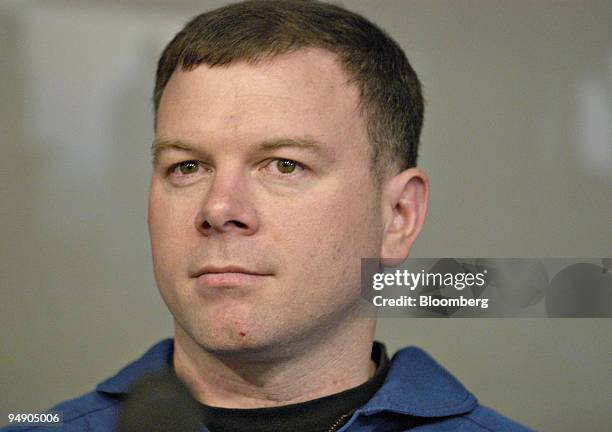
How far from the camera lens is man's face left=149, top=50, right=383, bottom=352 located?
1555 mm

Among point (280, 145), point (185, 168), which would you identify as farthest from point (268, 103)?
point (185, 168)

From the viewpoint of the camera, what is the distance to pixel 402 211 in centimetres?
177

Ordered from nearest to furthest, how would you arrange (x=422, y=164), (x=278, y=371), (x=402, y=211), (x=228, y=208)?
1. (x=228, y=208)
2. (x=278, y=371)
3. (x=402, y=211)
4. (x=422, y=164)

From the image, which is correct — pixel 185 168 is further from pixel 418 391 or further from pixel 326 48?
pixel 418 391

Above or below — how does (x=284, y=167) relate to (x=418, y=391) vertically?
above

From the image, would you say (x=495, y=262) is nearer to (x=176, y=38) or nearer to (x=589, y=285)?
(x=589, y=285)

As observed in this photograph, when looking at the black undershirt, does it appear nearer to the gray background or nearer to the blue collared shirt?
the blue collared shirt

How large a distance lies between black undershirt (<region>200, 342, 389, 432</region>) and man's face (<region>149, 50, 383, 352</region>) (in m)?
0.12

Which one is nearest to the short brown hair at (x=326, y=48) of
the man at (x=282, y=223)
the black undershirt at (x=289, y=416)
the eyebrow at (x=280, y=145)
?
the man at (x=282, y=223)

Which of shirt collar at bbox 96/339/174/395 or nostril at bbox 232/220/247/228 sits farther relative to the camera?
shirt collar at bbox 96/339/174/395

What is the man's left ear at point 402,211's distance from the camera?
1738mm

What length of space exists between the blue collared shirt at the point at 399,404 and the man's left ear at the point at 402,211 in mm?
187

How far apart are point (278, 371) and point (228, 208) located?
28 cm

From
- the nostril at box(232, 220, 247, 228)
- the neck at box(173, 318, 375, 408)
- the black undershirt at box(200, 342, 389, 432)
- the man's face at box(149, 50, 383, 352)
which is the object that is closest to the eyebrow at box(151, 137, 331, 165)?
the man's face at box(149, 50, 383, 352)
